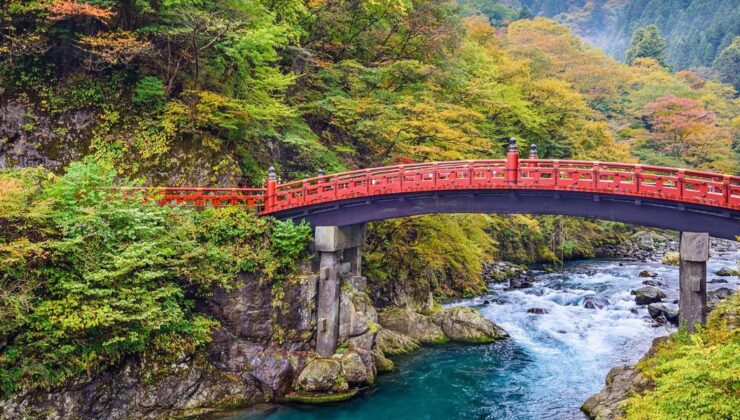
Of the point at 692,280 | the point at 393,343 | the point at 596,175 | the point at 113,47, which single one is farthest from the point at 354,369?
the point at 113,47

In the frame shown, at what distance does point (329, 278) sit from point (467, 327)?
790 centimetres

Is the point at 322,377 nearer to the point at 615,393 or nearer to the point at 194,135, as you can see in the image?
the point at 615,393

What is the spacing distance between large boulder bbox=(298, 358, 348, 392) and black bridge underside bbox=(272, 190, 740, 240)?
5.16 meters

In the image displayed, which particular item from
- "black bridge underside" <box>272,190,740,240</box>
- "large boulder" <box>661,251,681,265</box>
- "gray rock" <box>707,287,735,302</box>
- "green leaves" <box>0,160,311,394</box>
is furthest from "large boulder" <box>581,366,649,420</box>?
"large boulder" <box>661,251,681,265</box>

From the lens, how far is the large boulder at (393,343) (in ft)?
70.2

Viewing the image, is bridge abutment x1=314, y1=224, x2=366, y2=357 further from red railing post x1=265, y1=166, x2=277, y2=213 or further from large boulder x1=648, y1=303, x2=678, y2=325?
large boulder x1=648, y1=303, x2=678, y2=325

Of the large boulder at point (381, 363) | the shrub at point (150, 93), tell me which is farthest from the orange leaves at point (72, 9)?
the large boulder at point (381, 363)

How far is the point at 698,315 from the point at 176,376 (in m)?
16.3

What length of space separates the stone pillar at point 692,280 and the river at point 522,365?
4174 mm

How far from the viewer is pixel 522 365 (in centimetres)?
2083

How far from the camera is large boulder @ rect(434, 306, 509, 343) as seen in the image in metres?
23.3

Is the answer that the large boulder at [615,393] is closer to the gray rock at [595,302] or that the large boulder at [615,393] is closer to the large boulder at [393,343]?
the large boulder at [393,343]

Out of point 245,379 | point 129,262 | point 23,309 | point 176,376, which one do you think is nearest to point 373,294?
point 245,379

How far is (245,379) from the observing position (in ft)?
55.6
